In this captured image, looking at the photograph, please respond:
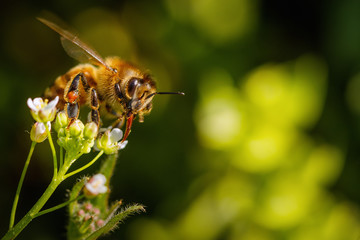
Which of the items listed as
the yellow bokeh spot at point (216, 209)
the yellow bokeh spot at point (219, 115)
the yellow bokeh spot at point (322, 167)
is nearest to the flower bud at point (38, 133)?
the yellow bokeh spot at point (219, 115)

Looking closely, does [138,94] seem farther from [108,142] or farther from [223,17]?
[223,17]

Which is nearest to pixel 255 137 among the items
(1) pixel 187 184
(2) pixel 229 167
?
(2) pixel 229 167

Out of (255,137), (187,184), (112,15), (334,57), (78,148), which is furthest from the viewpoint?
(112,15)

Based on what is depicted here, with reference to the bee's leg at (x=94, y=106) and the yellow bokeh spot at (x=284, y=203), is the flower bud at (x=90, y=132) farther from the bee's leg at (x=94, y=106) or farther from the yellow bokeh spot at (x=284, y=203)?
the yellow bokeh spot at (x=284, y=203)

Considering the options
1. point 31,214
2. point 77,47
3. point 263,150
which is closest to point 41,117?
point 31,214

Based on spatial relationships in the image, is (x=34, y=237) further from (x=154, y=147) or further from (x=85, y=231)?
(x=85, y=231)
